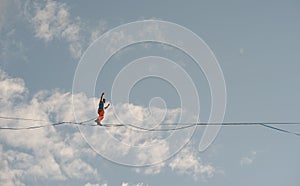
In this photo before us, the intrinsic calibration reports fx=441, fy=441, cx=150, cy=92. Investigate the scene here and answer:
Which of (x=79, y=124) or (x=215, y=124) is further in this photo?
(x=79, y=124)

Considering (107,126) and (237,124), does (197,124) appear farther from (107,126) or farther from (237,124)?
(107,126)

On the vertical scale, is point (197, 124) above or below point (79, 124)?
below

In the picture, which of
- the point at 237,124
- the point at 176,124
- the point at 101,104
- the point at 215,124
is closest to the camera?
the point at 237,124

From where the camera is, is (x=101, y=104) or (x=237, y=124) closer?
(x=237, y=124)

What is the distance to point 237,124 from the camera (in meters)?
23.0

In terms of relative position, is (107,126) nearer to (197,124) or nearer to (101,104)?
(101,104)

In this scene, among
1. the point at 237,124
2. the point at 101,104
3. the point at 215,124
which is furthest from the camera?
the point at 101,104

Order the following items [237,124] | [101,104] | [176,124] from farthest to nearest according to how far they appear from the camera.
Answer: [101,104], [176,124], [237,124]

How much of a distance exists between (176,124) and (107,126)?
4.32m

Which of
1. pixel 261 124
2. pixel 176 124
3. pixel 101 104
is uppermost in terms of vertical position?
pixel 101 104

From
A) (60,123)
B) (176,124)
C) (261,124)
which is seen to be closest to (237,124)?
(261,124)

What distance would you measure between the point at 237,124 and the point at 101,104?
9.50m

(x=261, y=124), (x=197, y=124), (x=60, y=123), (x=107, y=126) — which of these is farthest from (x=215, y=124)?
(x=60, y=123)

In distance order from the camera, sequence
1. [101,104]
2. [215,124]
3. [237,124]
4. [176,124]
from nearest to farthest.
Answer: [237,124], [215,124], [176,124], [101,104]
